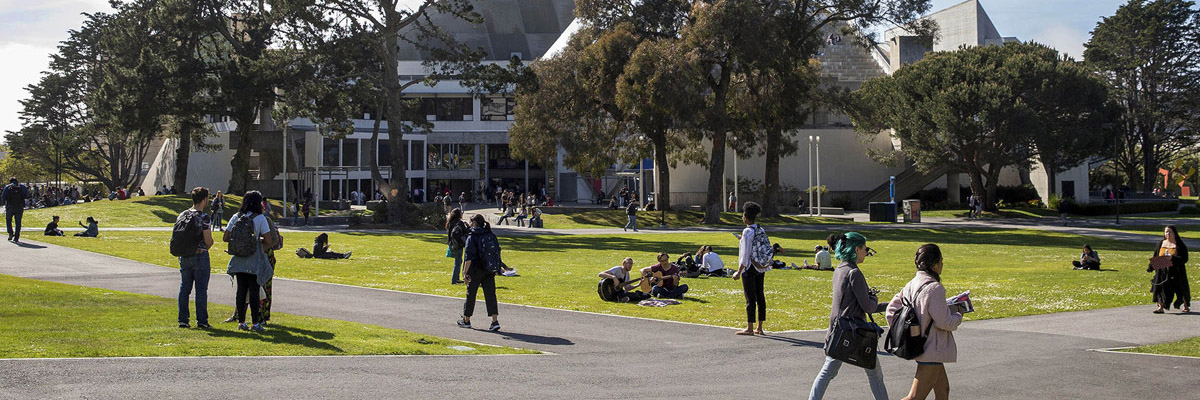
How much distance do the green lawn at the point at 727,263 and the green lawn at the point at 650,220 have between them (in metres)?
9.14

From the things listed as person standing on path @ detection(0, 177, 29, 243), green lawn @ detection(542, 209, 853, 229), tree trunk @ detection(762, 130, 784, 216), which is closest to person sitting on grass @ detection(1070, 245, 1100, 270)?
green lawn @ detection(542, 209, 853, 229)

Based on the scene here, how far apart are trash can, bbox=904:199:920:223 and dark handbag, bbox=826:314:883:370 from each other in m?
44.7

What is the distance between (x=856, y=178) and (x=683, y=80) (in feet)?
105

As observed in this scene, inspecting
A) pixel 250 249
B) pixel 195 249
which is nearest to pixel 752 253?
pixel 250 249

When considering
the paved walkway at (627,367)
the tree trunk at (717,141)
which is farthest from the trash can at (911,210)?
the paved walkway at (627,367)

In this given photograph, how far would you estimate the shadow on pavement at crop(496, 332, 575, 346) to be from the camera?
1199 centimetres

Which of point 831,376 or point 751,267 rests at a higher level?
point 751,267

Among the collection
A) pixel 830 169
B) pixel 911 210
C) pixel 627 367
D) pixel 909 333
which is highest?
pixel 830 169

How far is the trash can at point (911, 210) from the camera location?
49906 mm

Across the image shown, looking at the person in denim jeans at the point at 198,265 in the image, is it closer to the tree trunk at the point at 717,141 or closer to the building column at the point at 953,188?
the tree trunk at the point at 717,141

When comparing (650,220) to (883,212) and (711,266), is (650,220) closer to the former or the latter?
(883,212)

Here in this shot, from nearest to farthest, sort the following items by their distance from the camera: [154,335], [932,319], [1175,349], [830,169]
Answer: [932,319] < [154,335] < [1175,349] < [830,169]

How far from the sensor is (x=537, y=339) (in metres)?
12.3

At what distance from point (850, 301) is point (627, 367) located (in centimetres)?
330
